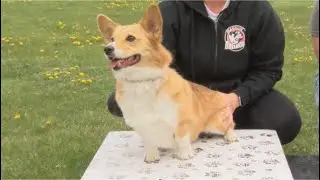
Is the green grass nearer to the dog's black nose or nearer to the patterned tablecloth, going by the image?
the patterned tablecloth

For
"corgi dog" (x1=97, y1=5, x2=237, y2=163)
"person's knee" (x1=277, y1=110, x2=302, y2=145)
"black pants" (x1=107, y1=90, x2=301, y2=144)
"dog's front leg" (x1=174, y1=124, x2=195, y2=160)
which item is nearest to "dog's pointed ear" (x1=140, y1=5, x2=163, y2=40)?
"corgi dog" (x1=97, y1=5, x2=237, y2=163)

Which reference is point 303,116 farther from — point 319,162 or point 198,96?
point 198,96

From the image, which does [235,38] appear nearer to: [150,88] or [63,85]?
[150,88]

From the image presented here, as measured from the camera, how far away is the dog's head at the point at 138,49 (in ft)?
5.79

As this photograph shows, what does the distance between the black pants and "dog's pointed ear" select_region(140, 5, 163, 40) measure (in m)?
0.94

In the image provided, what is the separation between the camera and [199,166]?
2.00m

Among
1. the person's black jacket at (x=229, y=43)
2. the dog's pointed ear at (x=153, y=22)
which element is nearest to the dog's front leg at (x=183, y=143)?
the dog's pointed ear at (x=153, y=22)

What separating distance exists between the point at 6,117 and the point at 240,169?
237 cm

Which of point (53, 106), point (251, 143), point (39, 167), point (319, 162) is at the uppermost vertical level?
point (251, 143)

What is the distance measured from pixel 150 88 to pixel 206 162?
14.8 inches

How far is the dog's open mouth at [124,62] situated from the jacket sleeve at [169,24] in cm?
78

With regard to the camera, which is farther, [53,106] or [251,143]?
[53,106]

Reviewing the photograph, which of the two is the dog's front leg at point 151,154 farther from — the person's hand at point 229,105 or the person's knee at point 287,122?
the person's knee at point 287,122

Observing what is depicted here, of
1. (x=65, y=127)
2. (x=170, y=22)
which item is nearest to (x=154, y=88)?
(x=170, y=22)
